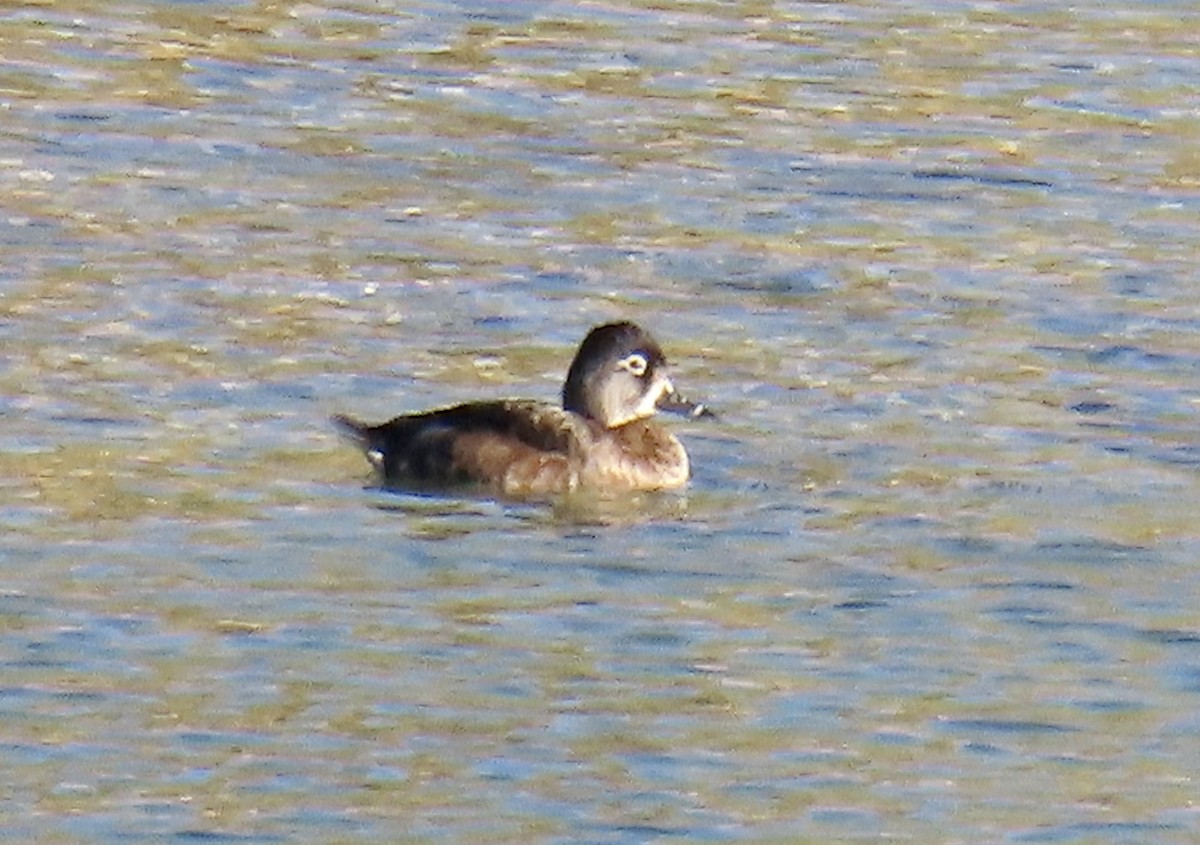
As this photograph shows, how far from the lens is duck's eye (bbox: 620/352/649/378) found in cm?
1455

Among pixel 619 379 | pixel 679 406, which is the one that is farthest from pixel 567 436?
pixel 679 406

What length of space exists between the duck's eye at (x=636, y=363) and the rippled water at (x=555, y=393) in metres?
0.44

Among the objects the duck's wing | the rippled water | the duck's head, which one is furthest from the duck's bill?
the duck's wing

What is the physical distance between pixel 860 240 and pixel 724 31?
464 cm

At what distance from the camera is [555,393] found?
15461mm

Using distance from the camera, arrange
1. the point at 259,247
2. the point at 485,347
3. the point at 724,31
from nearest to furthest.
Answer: the point at 485,347, the point at 259,247, the point at 724,31

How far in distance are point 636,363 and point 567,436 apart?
21.6 inches

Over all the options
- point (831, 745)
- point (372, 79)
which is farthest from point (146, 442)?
point (372, 79)

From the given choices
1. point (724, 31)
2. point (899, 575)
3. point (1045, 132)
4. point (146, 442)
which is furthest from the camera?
point (724, 31)

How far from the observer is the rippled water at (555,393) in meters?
10.4

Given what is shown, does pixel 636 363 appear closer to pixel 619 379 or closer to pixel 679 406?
pixel 619 379

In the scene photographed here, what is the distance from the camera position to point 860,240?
17734 mm

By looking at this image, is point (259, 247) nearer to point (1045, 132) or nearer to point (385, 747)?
point (1045, 132)

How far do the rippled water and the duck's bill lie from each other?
16 centimetres
